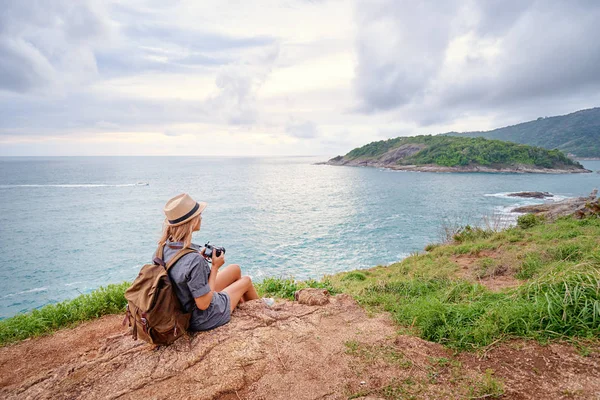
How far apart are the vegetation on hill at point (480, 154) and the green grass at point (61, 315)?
107641mm

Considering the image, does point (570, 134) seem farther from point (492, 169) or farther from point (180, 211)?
point (180, 211)

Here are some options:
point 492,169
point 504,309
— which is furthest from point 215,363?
point 492,169

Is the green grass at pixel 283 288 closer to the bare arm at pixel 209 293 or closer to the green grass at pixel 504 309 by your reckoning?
the green grass at pixel 504 309

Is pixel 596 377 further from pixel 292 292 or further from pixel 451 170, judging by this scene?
pixel 451 170

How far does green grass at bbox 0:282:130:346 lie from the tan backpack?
8.61ft

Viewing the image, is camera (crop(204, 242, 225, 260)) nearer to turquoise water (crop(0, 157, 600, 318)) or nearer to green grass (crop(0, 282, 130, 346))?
green grass (crop(0, 282, 130, 346))

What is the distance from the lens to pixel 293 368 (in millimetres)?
3307

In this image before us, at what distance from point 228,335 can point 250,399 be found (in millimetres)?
1011

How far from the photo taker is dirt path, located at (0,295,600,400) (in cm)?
288

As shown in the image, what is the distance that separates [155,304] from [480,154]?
377ft

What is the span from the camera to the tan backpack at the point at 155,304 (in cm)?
312

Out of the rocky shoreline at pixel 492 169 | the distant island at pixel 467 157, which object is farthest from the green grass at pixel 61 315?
the distant island at pixel 467 157

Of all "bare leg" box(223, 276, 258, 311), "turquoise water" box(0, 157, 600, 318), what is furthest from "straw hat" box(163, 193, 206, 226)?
"turquoise water" box(0, 157, 600, 318)

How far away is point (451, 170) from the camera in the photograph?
9688cm
